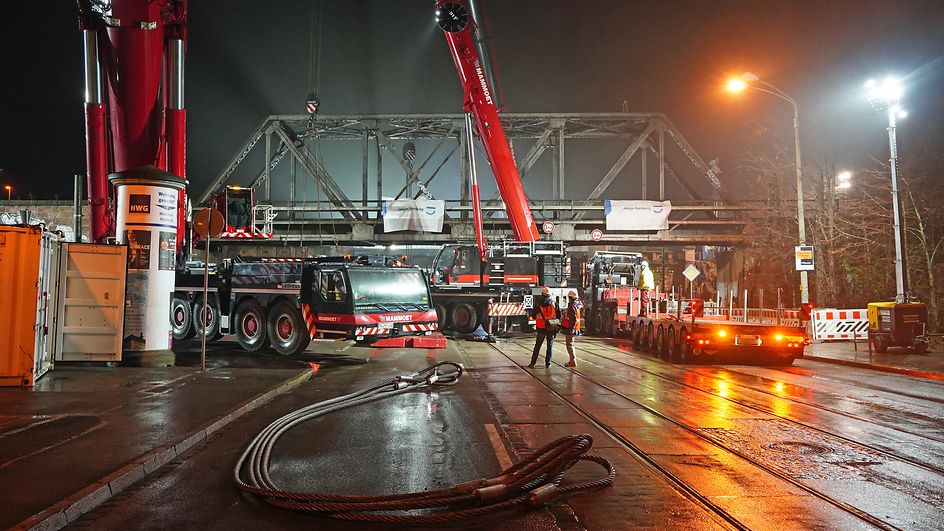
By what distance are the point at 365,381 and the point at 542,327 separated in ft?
14.5

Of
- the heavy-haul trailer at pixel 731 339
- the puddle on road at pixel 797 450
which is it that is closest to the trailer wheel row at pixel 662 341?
the heavy-haul trailer at pixel 731 339

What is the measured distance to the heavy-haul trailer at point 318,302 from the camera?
16062mm

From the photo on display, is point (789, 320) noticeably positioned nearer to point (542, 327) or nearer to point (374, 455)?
point (542, 327)

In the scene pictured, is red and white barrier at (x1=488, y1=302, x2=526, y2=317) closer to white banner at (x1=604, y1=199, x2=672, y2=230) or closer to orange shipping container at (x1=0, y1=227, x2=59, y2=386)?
white banner at (x1=604, y1=199, x2=672, y2=230)

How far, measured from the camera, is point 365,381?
12.8m

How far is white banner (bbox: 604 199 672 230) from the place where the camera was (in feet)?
121

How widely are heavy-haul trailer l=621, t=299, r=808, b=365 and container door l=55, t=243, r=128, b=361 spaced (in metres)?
12.1

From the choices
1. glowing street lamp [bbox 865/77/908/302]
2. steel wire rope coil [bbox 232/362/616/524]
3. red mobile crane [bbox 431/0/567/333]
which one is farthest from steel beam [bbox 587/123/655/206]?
steel wire rope coil [bbox 232/362/616/524]

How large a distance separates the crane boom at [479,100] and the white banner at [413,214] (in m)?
13.7

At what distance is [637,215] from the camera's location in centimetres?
3706

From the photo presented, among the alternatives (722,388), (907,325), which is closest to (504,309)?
(907,325)

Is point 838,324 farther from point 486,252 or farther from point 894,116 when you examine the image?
point 486,252

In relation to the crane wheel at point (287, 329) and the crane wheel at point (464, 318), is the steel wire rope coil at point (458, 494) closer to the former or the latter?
the crane wheel at point (287, 329)

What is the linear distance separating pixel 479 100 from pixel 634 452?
17504 millimetres
